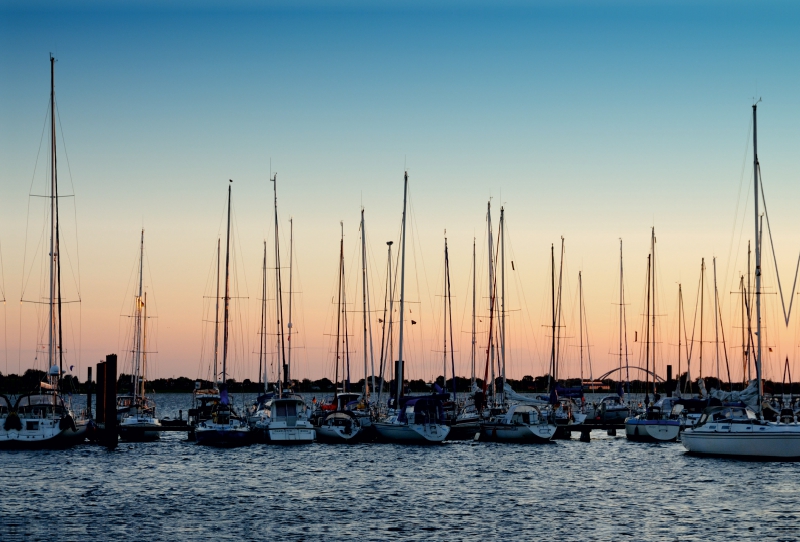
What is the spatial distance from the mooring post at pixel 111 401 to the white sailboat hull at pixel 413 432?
18167 mm

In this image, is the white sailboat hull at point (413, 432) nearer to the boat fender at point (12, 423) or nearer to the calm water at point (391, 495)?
the calm water at point (391, 495)

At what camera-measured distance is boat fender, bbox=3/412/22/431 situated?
63.8 metres

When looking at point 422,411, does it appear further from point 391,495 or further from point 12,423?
point 12,423

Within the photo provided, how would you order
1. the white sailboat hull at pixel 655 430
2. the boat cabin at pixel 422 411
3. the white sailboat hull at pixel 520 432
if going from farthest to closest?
the white sailboat hull at pixel 655 430
the white sailboat hull at pixel 520 432
the boat cabin at pixel 422 411

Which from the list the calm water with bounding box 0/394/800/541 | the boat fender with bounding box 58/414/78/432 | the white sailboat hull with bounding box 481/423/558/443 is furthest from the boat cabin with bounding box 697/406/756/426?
the boat fender with bounding box 58/414/78/432

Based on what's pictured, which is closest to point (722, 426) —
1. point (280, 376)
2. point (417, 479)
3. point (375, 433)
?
point (417, 479)

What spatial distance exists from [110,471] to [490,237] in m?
42.1

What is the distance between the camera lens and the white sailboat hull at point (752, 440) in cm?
5612

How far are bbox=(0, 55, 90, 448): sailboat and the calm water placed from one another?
3.56ft

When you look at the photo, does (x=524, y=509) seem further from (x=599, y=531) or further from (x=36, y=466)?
(x=36, y=466)

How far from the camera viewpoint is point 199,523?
38.1 metres

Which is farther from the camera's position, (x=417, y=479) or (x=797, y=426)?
(x=797, y=426)

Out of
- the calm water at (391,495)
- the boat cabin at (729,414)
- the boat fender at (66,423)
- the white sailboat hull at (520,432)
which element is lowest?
the calm water at (391,495)

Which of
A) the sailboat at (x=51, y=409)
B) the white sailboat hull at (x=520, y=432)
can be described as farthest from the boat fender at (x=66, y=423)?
the white sailboat hull at (x=520, y=432)
